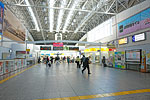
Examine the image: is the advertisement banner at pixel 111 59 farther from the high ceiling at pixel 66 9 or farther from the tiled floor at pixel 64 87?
the tiled floor at pixel 64 87

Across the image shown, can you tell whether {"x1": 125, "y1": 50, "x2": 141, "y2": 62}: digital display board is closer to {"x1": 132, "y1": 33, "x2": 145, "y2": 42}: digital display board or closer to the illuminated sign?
{"x1": 132, "y1": 33, "x2": 145, "y2": 42}: digital display board

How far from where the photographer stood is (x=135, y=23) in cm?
1152

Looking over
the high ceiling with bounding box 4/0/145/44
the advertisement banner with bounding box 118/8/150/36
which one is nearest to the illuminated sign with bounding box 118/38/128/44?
the advertisement banner with bounding box 118/8/150/36

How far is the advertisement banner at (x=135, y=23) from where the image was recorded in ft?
33.2

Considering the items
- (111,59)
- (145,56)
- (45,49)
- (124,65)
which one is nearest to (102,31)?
(111,59)

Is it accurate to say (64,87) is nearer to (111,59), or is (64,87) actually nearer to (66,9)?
(111,59)

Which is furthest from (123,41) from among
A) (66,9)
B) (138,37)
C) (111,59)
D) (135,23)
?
(66,9)

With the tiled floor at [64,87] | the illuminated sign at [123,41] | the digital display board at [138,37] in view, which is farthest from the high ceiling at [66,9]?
the tiled floor at [64,87]

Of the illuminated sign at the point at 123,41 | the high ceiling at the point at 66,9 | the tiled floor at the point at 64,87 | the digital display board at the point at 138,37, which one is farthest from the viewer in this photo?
the high ceiling at the point at 66,9

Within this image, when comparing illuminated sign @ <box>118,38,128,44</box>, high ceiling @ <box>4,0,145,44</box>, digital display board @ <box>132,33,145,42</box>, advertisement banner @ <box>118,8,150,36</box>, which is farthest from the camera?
high ceiling @ <box>4,0,145,44</box>

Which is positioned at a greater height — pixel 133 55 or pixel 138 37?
pixel 138 37

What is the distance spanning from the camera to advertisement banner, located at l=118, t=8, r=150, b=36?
10.1 m

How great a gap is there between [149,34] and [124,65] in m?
3.85

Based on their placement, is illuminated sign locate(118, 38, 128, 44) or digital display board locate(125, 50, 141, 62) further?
illuminated sign locate(118, 38, 128, 44)
